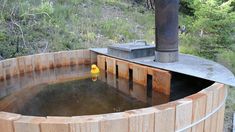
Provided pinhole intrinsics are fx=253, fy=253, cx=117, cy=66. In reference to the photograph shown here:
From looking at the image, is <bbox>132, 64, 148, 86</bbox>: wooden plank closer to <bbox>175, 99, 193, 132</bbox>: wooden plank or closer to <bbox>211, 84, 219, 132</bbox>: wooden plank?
<bbox>211, 84, 219, 132</bbox>: wooden plank

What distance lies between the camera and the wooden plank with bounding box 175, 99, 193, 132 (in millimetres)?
1886

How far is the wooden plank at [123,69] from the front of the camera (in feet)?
10.8

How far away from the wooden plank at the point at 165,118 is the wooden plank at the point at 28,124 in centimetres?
79

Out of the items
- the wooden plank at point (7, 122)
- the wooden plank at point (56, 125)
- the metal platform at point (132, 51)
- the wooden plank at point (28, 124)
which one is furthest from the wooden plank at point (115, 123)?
the metal platform at point (132, 51)

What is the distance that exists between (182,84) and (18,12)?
454 cm

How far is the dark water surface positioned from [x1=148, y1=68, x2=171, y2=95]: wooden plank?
60 mm

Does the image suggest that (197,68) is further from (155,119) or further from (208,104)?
(155,119)

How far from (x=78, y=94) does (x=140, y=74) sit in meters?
0.78

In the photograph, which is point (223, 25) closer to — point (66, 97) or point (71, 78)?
point (71, 78)

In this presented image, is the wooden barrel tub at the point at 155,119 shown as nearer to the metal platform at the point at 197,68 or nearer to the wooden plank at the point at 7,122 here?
the wooden plank at the point at 7,122

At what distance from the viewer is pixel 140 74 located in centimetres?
305

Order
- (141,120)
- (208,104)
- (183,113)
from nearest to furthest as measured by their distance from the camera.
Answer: (141,120), (183,113), (208,104)

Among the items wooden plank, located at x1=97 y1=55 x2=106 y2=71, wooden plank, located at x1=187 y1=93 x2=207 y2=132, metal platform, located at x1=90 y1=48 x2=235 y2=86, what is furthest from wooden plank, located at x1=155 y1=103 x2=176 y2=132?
wooden plank, located at x1=97 y1=55 x2=106 y2=71

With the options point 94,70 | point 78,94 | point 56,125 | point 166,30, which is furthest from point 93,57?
point 56,125
